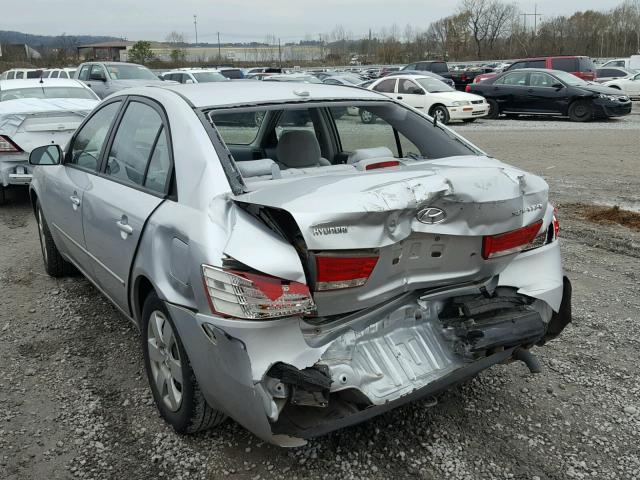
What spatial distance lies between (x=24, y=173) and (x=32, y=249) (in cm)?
180

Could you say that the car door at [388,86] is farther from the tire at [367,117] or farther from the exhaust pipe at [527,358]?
the exhaust pipe at [527,358]

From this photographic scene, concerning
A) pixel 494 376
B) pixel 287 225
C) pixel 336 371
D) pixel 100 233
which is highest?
pixel 287 225

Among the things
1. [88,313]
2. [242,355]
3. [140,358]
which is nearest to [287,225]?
[242,355]

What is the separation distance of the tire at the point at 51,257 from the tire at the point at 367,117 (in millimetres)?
2713

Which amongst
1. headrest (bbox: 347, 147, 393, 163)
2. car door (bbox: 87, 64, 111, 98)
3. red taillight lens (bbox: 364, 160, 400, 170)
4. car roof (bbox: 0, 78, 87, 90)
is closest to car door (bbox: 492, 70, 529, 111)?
car door (bbox: 87, 64, 111, 98)

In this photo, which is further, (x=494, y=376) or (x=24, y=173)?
(x=24, y=173)

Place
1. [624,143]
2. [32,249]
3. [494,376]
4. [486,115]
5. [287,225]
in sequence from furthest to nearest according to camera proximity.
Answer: [486,115], [624,143], [32,249], [494,376], [287,225]

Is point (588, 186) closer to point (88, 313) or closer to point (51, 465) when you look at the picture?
point (88, 313)

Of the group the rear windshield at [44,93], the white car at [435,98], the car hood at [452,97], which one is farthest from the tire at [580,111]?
the rear windshield at [44,93]

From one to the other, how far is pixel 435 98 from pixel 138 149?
16.8 m

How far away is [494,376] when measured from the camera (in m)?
3.69

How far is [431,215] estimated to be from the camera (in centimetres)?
265

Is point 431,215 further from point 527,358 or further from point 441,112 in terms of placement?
point 441,112

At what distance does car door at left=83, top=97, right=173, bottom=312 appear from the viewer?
3252 mm
